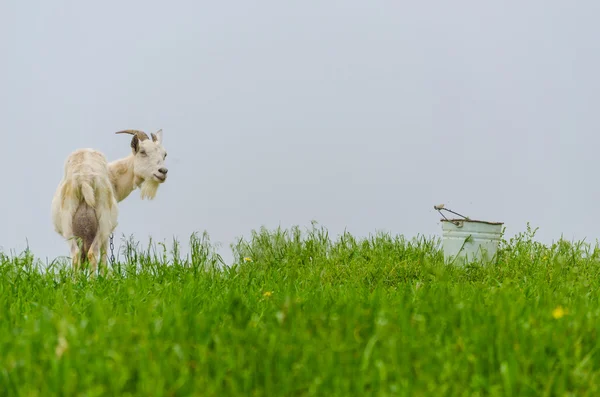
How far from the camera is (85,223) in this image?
313 inches

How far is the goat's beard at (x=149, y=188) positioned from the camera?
9.75 metres

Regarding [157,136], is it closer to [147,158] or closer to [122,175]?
[147,158]

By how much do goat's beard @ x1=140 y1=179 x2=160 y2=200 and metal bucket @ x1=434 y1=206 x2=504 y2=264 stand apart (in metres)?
4.12

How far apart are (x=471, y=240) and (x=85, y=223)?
474cm

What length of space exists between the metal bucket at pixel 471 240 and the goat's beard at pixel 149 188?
4.12 meters

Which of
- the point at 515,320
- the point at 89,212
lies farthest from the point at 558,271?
the point at 89,212

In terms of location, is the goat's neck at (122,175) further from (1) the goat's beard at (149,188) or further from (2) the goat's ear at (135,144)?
(2) the goat's ear at (135,144)

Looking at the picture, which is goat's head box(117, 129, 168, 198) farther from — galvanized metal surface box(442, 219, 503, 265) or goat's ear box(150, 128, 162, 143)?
galvanized metal surface box(442, 219, 503, 265)

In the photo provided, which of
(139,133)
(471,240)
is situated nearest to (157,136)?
(139,133)

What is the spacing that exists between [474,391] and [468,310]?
82 centimetres

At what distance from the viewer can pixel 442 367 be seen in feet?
9.44

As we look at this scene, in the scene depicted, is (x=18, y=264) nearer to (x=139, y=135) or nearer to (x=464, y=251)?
(x=139, y=135)

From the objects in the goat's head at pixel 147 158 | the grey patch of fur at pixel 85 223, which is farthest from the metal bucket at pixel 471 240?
the grey patch of fur at pixel 85 223

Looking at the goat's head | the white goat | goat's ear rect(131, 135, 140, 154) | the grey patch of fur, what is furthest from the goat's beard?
the grey patch of fur
